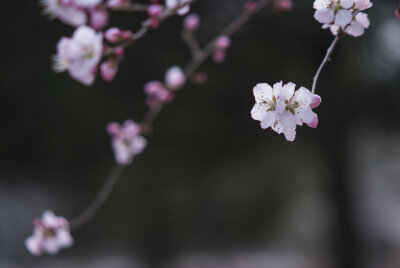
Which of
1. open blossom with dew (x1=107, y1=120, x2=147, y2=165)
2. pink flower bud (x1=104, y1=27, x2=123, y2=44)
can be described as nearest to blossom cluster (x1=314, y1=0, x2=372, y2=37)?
pink flower bud (x1=104, y1=27, x2=123, y2=44)

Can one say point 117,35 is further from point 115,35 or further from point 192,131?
point 192,131

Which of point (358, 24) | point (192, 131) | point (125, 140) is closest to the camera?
point (358, 24)

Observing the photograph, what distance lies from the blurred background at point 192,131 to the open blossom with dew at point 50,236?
86.7 inches

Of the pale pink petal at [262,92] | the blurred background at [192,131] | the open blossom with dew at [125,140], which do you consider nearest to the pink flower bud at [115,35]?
the pale pink petal at [262,92]

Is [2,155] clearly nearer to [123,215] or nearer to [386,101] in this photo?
[123,215]

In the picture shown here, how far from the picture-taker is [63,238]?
99 centimetres

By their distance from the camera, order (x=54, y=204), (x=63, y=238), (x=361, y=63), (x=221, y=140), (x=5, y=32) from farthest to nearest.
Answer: (x=54, y=204), (x=221, y=140), (x=5, y=32), (x=361, y=63), (x=63, y=238)

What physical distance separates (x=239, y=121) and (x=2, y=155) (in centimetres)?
194

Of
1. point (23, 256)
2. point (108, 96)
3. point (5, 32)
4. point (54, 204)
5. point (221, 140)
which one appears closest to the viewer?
point (5, 32)

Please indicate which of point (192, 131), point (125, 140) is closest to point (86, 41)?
point (125, 140)

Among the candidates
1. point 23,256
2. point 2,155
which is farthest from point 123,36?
point 23,256

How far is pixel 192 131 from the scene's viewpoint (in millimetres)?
3994

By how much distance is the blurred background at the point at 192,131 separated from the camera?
10.7 ft

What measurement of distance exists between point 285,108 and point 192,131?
348cm
